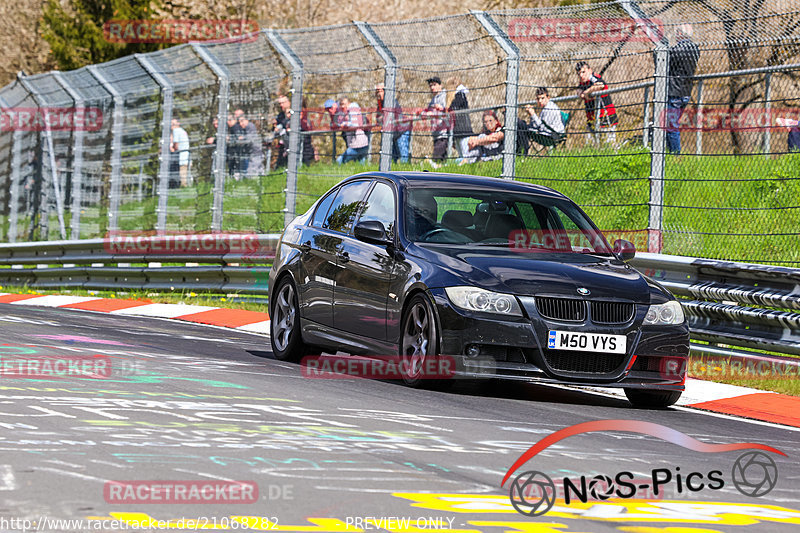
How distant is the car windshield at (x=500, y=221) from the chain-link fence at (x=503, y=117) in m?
1.92

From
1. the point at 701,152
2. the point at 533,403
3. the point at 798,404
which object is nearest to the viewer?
the point at 533,403

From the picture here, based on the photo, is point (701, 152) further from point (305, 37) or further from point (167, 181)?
point (167, 181)

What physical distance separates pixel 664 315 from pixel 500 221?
4.88 ft

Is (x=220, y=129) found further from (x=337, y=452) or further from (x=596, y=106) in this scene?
(x=337, y=452)

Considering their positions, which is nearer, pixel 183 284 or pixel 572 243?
pixel 572 243

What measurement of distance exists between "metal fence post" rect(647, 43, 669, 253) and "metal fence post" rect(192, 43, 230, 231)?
766 cm

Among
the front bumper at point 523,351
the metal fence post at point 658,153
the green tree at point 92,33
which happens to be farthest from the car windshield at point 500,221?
the green tree at point 92,33

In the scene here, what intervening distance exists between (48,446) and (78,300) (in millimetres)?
12860

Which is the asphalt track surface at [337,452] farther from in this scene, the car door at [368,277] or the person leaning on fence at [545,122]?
the person leaning on fence at [545,122]

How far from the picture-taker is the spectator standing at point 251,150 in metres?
18.5

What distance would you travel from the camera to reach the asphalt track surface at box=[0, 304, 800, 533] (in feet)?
16.9

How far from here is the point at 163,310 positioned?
56.1 ft

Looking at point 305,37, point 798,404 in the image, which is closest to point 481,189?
point 798,404

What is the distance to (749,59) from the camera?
1228 cm
